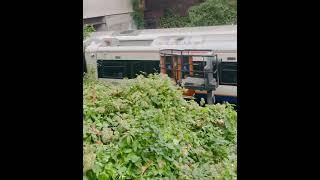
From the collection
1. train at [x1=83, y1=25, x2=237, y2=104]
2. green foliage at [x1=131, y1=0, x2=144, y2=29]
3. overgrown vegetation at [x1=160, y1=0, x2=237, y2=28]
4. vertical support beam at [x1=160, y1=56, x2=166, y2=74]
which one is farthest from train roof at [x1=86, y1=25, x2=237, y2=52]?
green foliage at [x1=131, y1=0, x2=144, y2=29]

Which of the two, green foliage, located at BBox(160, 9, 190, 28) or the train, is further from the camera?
green foliage, located at BBox(160, 9, 190, 28)

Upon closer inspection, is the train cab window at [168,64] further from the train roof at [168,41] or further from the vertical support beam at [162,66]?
the train roof at [168,41]

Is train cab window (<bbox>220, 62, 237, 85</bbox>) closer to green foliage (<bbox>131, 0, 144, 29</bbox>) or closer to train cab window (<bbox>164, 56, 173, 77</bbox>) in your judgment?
train cab window (<bbox>164, 56, 173, 77</bbox>)

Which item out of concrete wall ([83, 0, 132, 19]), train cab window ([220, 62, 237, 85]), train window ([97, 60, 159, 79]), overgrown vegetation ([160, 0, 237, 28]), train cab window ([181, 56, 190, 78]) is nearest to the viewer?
train cab window ([220, 62, 237, 85])

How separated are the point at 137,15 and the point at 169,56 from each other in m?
6.36

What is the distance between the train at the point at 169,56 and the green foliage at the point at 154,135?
1.66 metres

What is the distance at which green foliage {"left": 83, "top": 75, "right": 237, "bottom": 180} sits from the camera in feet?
9.14

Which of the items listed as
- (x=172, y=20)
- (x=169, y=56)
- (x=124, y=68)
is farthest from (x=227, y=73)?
(x=172, y=20)

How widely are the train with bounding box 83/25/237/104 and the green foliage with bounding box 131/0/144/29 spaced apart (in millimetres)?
4906
